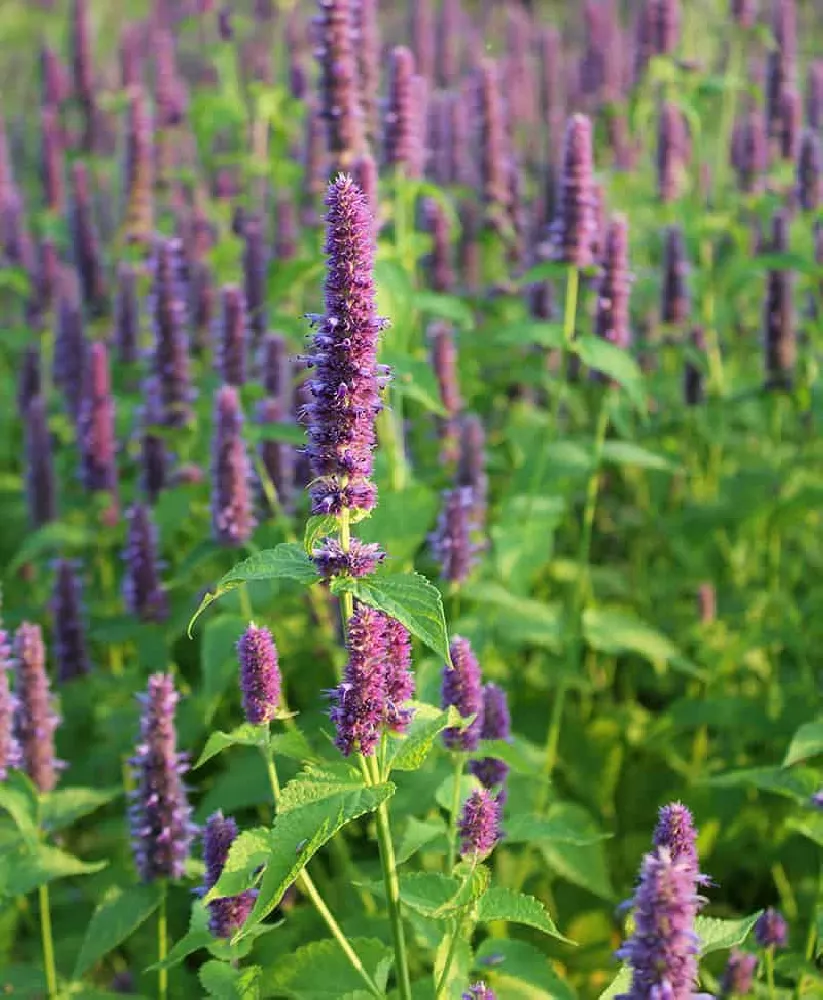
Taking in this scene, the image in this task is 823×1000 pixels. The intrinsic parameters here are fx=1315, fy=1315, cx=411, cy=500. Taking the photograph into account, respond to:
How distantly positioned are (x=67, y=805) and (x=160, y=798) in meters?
0.48

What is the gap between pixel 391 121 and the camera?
16.2ft

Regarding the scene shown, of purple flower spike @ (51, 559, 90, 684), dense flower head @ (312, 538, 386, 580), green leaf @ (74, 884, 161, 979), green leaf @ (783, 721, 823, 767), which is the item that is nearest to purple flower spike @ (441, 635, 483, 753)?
dense flower head @ (312, 538, 386, 580)

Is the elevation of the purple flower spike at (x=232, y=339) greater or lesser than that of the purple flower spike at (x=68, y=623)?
greater

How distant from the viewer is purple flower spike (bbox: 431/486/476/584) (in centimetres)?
375

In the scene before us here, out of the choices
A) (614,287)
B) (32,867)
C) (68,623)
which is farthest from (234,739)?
(614,287)

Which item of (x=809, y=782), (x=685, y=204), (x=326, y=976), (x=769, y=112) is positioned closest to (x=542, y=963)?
(x=326, y=976)

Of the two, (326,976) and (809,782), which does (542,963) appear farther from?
(809,782)

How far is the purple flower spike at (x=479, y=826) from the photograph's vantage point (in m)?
2.51

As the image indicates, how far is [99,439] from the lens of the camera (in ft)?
16.8

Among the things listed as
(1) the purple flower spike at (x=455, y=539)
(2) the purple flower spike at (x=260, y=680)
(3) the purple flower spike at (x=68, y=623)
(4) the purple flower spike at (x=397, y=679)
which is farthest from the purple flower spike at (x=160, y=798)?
(3) the purple flower spike at (x=68, y=623)

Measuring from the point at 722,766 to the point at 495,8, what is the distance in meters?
10.7

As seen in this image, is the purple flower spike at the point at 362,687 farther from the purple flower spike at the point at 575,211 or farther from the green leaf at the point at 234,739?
the purple flower spike at the point at 575,211

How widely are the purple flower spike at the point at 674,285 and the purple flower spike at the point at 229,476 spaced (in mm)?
2294

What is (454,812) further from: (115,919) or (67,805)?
(67,805)
